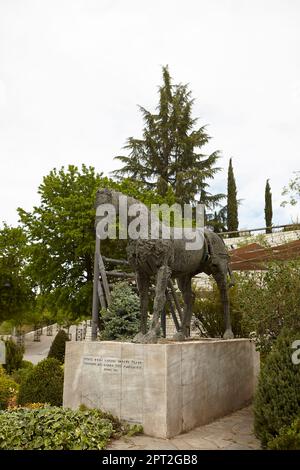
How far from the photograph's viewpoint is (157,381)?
595 cm

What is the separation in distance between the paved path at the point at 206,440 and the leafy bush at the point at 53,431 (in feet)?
0.87

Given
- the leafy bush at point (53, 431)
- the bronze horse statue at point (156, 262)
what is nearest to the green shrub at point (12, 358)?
the bronze horse statue at point (156, 262)

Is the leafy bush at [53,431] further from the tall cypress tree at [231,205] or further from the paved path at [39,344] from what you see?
the paved path at [39,344]

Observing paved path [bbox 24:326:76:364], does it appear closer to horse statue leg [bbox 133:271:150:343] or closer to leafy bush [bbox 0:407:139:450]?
horse statue leg [bbox 133:271:150:343]

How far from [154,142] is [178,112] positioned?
8.84ft

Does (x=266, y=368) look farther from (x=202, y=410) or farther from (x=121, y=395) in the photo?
(x=121, y=395)

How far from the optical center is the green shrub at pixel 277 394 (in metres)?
4.94

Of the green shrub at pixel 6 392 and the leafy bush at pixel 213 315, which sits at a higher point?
the leafy bush at pixel 213 315

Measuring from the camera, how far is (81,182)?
16703mm

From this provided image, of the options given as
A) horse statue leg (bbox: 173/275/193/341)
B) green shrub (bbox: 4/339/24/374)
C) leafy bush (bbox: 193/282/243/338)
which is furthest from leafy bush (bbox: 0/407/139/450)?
green shrub (bbox: 4/339/24/374)

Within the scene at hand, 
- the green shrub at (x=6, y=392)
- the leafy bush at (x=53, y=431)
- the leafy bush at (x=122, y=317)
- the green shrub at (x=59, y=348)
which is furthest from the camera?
the green shrub at (x=59, y=348)

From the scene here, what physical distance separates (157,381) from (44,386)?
11.5 feet

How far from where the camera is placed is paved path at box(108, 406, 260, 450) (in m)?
5.46

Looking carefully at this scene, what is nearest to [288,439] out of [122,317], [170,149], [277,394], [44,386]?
[277,394]
